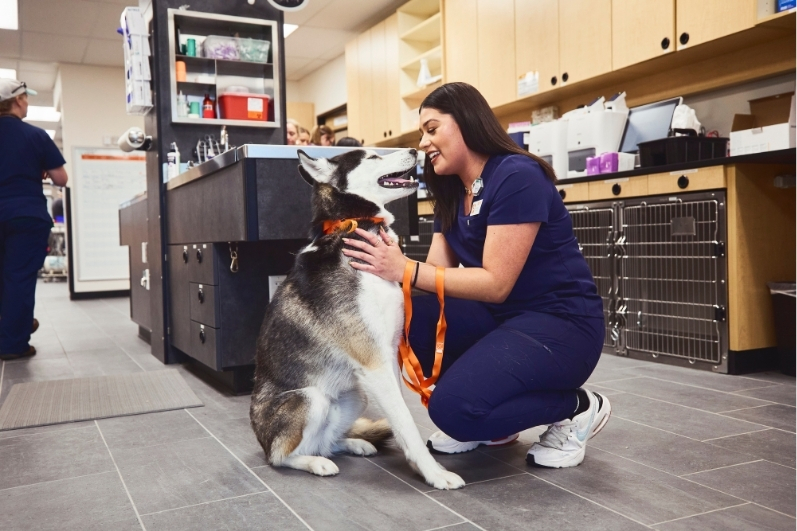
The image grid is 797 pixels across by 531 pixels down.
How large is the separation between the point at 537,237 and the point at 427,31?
5.23 m

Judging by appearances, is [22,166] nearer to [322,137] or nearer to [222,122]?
[222,122]

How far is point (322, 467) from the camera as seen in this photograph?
5.92 ft

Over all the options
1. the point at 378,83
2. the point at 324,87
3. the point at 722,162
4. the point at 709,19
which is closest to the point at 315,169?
the point at 722,162

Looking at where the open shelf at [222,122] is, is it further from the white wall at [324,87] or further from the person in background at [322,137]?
the white wall at [324,87]

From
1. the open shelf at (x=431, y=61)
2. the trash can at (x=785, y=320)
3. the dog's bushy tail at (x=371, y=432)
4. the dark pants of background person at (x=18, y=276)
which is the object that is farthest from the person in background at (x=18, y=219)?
the trash can at (x=785, y=320)

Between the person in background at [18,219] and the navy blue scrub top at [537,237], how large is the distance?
126 inches

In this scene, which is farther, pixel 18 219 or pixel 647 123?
pixel 647 123

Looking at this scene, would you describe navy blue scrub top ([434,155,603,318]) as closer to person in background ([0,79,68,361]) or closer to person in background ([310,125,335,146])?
person in background ([0,79,68,361])

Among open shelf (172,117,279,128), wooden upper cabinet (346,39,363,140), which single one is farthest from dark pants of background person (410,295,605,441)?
wooden upper cabinet (346,39,363,140)

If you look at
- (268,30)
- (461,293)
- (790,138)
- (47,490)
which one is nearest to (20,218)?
(268,30)

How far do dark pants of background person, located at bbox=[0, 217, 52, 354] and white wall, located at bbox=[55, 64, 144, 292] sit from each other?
467 cm

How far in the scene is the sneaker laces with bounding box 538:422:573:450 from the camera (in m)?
1.84

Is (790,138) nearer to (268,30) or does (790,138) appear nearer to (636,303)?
(636,303)

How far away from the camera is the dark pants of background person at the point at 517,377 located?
1.69m
